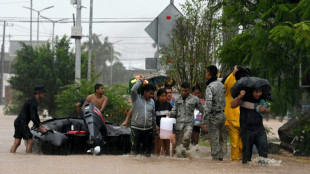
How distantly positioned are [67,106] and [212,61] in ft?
21.6

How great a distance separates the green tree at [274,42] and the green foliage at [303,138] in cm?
83

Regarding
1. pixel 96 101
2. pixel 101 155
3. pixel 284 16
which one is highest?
pixel 284 16

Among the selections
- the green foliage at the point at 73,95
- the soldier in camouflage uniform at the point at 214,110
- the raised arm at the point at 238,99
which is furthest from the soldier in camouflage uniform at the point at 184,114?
the green foliage at the point at 73,95

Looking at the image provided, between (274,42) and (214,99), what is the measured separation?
1744 millimetres

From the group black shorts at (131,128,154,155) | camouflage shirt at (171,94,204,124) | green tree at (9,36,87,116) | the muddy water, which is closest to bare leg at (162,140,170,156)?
black shorts at (131,128,154,155)

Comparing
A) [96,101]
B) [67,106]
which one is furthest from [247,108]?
[67,106]

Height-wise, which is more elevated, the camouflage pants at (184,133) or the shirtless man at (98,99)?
the shirtless man at (98,99)

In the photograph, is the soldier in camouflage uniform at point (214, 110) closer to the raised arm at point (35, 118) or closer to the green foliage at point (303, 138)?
the green foliage at point (303, 138)

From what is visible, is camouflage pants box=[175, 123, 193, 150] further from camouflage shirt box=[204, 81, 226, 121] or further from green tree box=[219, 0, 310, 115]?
green tree box=[219, 0, 310, 115]

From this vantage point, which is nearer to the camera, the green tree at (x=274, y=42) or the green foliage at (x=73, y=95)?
the green tree at (x=274, y=42)

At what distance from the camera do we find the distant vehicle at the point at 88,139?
44.7 ft

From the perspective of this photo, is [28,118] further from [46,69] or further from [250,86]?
[46,69]

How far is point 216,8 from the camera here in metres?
15.4

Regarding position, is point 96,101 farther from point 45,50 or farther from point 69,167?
point 45,50
